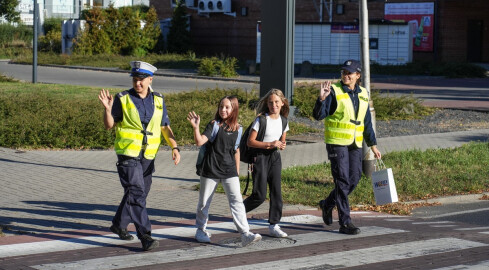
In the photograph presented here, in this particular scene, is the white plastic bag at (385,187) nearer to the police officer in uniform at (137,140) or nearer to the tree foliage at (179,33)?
the police officer in uniform at (137,140)

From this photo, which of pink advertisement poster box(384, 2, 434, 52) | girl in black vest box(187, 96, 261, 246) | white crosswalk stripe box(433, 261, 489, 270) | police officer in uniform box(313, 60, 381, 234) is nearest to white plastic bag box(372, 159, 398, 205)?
police officer in uniform box(313, 60, 381, 234)

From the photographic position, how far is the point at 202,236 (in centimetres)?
849

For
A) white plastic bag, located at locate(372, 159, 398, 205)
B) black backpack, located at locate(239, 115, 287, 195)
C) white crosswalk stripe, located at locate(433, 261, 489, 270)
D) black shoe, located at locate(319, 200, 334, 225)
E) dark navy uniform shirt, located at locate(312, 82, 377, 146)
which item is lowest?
white crosswalk stripe, located at locate(433, 261, 489, 270)

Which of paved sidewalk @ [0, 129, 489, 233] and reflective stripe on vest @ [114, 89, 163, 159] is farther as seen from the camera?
paved sidewalk @ [0, 129, 489, 233]

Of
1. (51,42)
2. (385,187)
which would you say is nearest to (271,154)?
(385,187)

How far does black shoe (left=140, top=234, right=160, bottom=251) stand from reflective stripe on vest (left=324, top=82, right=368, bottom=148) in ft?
7.19

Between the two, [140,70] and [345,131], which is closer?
[140,70]

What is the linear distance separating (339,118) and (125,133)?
7.56ft

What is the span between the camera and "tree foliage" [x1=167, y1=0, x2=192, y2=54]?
57188mm

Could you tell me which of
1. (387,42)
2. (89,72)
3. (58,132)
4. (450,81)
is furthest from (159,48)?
(58,132)

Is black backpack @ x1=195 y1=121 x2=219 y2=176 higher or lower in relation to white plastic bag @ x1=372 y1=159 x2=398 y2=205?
higher

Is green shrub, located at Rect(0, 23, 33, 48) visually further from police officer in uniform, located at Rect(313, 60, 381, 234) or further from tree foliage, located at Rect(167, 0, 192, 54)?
police officer in uniform, located at Rect(313, 60, 381, 234)

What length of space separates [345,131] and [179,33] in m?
49.1

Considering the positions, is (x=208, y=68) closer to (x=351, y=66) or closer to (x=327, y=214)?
(x=327, y=214)
